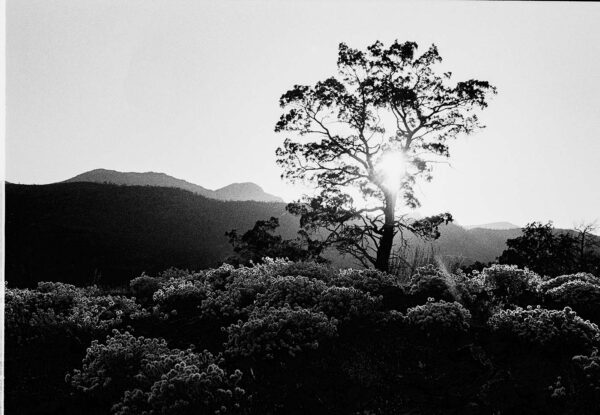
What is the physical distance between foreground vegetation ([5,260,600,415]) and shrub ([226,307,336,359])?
27 mm

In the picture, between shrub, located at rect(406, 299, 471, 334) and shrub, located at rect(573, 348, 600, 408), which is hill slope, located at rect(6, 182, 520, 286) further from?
shrub, located at rect(573, 348, 600, 408)

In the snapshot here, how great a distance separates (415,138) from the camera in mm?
20688

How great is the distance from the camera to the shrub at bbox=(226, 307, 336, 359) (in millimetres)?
8086

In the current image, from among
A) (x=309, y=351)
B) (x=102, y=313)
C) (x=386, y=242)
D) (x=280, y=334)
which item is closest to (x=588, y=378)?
(x=309, y=351)

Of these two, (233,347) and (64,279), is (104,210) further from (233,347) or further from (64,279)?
(233,347)

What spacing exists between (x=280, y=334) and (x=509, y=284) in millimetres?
7689

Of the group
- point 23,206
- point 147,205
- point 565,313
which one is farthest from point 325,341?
point 147,205

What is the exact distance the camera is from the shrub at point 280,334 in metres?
8.09

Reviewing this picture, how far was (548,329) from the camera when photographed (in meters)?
8.28

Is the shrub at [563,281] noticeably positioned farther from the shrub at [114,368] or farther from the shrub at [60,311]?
the shrub at [60,311]

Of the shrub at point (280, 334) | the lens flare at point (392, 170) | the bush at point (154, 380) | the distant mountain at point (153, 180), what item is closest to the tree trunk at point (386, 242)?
the lens flare at point (392, 170)

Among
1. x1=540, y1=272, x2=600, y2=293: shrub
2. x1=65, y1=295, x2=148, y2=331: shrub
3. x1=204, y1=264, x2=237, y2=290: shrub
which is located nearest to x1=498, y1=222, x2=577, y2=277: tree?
x1=540, y1=272, x2=600, y2=293: shrub

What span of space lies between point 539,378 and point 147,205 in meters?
76.3

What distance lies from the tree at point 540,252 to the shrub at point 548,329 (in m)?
20.2
